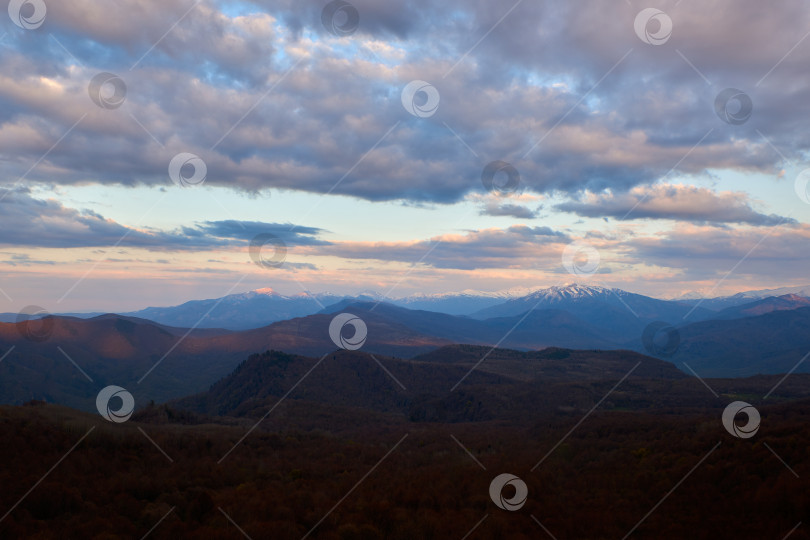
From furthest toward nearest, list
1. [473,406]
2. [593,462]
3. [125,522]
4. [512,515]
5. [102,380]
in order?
[102,380] → [473,406] → [593,462] → [512,515] → [125,522]

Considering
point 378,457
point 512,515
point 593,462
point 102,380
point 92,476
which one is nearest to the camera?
point 512,515

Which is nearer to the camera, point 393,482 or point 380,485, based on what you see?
point 380,485

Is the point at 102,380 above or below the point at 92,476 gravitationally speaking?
above

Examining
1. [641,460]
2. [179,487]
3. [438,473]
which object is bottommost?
[641,460]

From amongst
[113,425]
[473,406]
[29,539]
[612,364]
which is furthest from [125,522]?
[612,364]

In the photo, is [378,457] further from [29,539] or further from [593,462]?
[29,539]

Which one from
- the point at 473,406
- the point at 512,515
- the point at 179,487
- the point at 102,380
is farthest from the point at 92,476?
the point at 102,380

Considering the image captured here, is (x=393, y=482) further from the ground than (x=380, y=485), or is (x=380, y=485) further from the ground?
(x=380, y=485)

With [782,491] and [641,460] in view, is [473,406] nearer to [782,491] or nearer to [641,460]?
[641,460]

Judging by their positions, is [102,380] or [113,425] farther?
[102,380]
